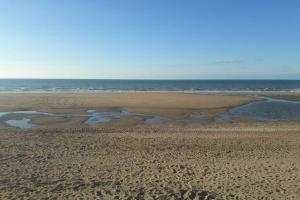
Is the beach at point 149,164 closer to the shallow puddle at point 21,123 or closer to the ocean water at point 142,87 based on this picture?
the shallow puddle at point 21,123

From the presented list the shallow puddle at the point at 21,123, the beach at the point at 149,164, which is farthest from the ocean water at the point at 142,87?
the beach at the point at 149,164

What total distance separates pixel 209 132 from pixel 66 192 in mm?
A: 10914

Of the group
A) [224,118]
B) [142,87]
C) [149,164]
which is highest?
[142,87]

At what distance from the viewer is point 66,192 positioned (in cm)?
745

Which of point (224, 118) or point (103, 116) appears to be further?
point (103, 116)

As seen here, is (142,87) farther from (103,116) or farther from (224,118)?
(224,118)

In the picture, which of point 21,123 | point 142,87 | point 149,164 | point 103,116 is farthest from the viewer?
point 142,87

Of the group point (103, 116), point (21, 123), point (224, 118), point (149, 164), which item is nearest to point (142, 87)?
point (103, 116)

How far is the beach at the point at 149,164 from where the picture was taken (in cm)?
761

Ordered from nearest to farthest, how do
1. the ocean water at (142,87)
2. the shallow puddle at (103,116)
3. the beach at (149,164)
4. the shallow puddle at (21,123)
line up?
the beach at (149,164)
the shallow puddle at (21,123)
the shallow puddle at (103,116)
the ocean water at (142,87)

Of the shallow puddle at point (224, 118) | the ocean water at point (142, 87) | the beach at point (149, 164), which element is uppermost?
the ocean water at point (142, 87)

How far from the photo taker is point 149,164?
33.2 ft

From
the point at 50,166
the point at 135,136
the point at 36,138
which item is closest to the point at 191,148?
the point at 135,136

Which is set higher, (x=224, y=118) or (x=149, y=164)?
(x=224, y=118)
